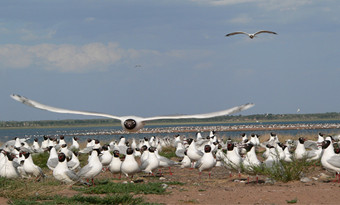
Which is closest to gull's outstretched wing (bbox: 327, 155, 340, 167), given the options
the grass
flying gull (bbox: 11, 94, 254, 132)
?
the grass

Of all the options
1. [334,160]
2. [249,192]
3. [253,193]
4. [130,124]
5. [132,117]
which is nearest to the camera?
[253,193]

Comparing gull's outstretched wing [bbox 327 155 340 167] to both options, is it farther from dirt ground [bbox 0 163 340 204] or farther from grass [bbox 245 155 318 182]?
grass [bbox 245 155 318 182]

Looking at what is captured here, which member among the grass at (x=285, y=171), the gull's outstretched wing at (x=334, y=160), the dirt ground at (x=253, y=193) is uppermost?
the gull's outstretched wing at (x=334, y=160)

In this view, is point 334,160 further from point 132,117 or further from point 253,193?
point 132,117

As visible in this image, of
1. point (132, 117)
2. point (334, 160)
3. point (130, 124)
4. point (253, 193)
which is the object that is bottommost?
point (253, 193)

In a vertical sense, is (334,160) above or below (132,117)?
below

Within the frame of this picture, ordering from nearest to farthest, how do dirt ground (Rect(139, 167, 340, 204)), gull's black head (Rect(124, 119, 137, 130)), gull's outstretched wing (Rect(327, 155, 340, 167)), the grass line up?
dirt ground (Rect(139, 167, 340, 204)), the grass, gull's outstretched wing (Rect(327, 155, 340, 167)), gull's black head (Rect(124, 119, 137, 130))

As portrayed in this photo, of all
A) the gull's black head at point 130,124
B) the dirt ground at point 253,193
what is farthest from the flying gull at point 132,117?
the dirt ground at point 253,193

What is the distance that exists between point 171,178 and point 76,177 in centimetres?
372

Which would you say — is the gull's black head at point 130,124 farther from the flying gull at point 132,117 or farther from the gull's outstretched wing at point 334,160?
the gull's outstretched wing at point 334,160

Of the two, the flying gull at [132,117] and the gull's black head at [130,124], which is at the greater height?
the flying gull at [132,117]

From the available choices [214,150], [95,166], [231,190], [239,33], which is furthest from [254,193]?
[214,150]

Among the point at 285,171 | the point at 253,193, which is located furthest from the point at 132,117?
the point at 253,193

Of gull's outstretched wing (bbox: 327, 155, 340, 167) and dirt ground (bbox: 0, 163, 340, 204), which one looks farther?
gull's outstretched wing (bbox: 327, 155, 340, 167)
